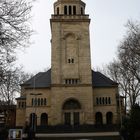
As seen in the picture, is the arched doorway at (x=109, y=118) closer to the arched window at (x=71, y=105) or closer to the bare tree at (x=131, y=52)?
the arched window at (x=71, y=105)

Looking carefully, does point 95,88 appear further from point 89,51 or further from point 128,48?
point 128,48

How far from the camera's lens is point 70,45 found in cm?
5866

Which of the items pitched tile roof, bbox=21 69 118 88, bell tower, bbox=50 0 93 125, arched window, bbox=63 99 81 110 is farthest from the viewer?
pitched tile roof, bbox=21 69 118 88

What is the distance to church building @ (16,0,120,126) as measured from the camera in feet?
185

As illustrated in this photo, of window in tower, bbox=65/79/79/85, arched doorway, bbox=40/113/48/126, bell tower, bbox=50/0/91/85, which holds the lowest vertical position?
arched doorway, bbox=40/113/48/126

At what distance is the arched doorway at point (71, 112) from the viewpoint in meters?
56.2

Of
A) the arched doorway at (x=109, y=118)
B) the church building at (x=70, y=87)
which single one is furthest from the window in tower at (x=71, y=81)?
the arched doorway at (x=109, y=118)

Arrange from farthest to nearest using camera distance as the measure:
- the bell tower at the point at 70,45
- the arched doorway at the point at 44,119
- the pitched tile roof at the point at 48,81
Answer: the pitched tile roof at the point at 48,81, the arched doorway at the point at 44,119, the bell tower at the point at 70,45

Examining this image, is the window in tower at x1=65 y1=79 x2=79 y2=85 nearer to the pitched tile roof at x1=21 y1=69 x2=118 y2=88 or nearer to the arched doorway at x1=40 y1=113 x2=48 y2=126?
the pitched tile roof at x1=21 y1=69 x2=118 y2=88

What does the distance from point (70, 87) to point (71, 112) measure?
4.85m

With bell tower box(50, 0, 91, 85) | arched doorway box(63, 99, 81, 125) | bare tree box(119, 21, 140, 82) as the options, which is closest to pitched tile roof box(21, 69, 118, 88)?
bell tower box(50, 0, 91, 85)

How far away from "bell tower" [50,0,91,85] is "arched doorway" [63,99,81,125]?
3943 mm

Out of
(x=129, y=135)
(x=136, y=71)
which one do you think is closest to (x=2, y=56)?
(x=129, y=135)

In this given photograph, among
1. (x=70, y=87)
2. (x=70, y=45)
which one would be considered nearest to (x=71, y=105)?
(x=70, y=87)
